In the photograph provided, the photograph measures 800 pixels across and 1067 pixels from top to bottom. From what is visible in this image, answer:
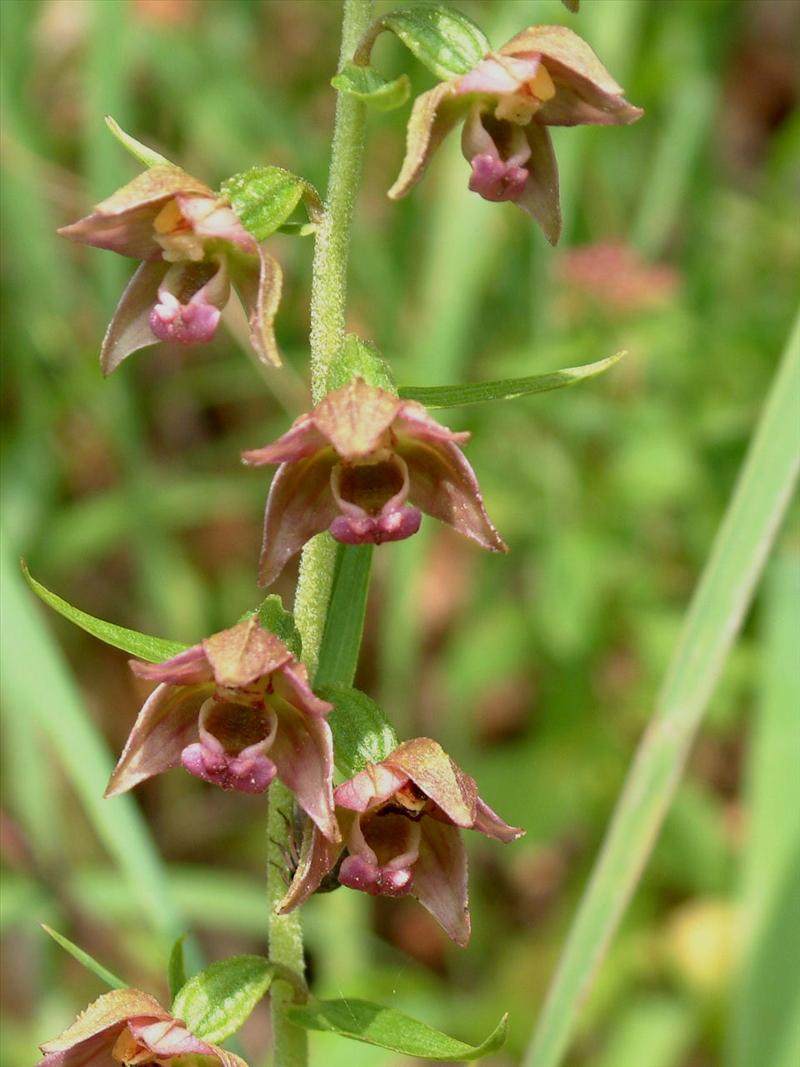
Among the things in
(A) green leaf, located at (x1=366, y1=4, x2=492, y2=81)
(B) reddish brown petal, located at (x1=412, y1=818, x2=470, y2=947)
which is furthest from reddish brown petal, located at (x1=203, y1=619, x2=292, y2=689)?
(A) green leaf, located at (x1=366, y1=4, x2=492, y2=81)

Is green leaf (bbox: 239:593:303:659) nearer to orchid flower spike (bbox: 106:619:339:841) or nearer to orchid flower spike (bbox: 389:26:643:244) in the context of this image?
orchid flower spike (bbox: 106:619:339:841)

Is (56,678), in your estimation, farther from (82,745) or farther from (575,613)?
(575,613)

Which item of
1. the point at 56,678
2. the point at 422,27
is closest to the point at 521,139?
the point at 422,27

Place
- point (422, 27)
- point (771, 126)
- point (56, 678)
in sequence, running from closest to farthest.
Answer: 1. point (422, 27)
2. point (56, 678)
3. point (771, 126)

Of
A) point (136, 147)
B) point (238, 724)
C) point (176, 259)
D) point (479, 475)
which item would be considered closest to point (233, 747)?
point (238, 724)

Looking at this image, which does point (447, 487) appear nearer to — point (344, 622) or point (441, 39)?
point (344, 622)
